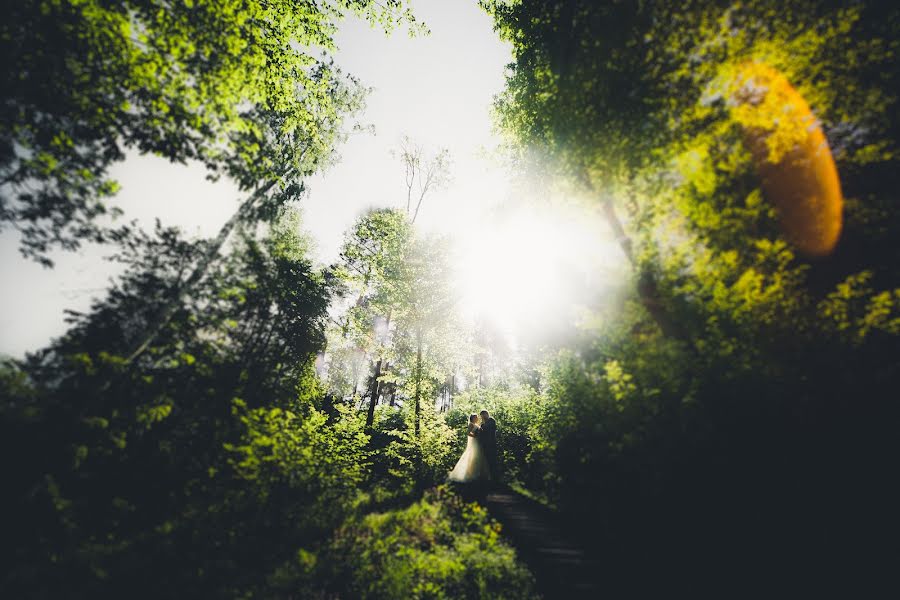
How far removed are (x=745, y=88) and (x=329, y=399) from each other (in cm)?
2103

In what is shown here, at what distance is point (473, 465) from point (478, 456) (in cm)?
29

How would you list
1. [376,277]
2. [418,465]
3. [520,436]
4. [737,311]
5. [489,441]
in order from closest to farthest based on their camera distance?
[737,311] → [489,441] → [418,465] → [520,436] → [376,277]

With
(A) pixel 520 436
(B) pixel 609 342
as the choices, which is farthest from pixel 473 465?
(A) pixel 520 436

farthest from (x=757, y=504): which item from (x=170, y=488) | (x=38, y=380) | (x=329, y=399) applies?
(x=329, y=399)

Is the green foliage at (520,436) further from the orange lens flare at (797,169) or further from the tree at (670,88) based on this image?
the orange lens flare at (797,169)

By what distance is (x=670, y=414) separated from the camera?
4.26 metres

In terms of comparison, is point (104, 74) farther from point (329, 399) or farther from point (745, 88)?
point (329, 399)

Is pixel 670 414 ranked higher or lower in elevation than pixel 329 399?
lower

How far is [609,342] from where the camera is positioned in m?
5.61

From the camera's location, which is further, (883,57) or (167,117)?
(167,117)

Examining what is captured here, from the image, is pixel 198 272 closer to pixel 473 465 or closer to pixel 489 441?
pixel 473 465

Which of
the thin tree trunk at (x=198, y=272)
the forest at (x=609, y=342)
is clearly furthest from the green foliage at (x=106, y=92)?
the thin tree trunk at (x=198, y=272)

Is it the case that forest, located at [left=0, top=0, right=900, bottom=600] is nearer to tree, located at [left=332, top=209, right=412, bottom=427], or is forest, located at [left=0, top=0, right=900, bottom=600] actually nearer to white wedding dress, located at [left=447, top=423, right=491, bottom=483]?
white wedding dress, located at [left=447, top=423, right=491, bottom=483]

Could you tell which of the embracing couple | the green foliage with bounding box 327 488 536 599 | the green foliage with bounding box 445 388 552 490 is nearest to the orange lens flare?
the green foliage with bounding box 327 488 536 599
